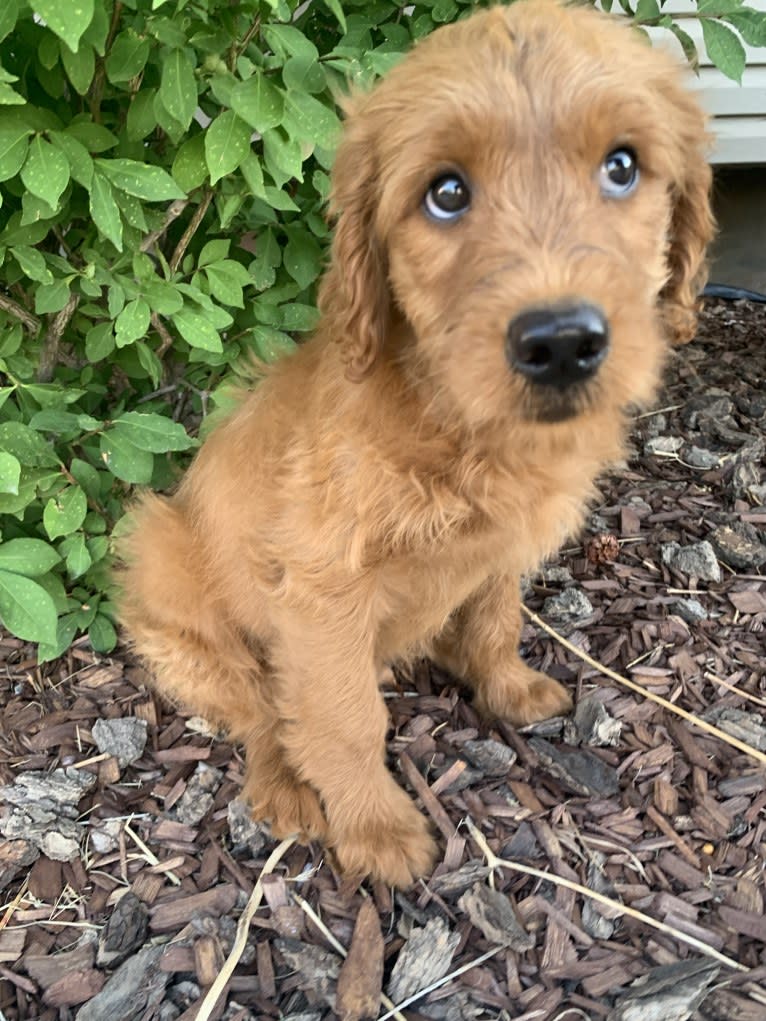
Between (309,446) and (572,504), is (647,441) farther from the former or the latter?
(309,446)

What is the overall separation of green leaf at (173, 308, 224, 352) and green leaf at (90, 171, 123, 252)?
1.17 ft

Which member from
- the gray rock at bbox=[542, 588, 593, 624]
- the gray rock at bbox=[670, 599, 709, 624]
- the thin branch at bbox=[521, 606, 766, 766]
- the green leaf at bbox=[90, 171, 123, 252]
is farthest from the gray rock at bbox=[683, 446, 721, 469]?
the green leaf at bbox=[90, 171, 123, 252]

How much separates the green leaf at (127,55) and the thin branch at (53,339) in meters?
0.72

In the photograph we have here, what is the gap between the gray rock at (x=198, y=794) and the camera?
2730mm

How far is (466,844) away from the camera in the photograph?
2600 mm

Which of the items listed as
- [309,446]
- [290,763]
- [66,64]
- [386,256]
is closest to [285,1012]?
[290,763]

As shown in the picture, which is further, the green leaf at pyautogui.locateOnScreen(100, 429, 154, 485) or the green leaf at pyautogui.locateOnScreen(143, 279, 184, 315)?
the green leaf at pyautogui.locateOnScreen(100, 429, 154, 485)

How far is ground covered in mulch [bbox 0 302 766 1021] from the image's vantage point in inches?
88.0

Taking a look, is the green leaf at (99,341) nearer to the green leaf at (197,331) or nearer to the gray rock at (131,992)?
the green leaf at (197,331)

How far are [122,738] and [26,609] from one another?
0.69 meters

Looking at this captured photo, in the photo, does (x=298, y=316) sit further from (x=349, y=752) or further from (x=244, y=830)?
(x=244, y=830)

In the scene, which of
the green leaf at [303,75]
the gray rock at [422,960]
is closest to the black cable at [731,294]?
the green leaf at [303,75]

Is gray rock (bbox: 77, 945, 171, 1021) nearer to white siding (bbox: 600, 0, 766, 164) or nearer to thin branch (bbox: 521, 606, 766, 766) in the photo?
thin branch (bbox: 521, 606, 766, 766)

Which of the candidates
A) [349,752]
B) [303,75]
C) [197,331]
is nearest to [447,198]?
[303,75]
